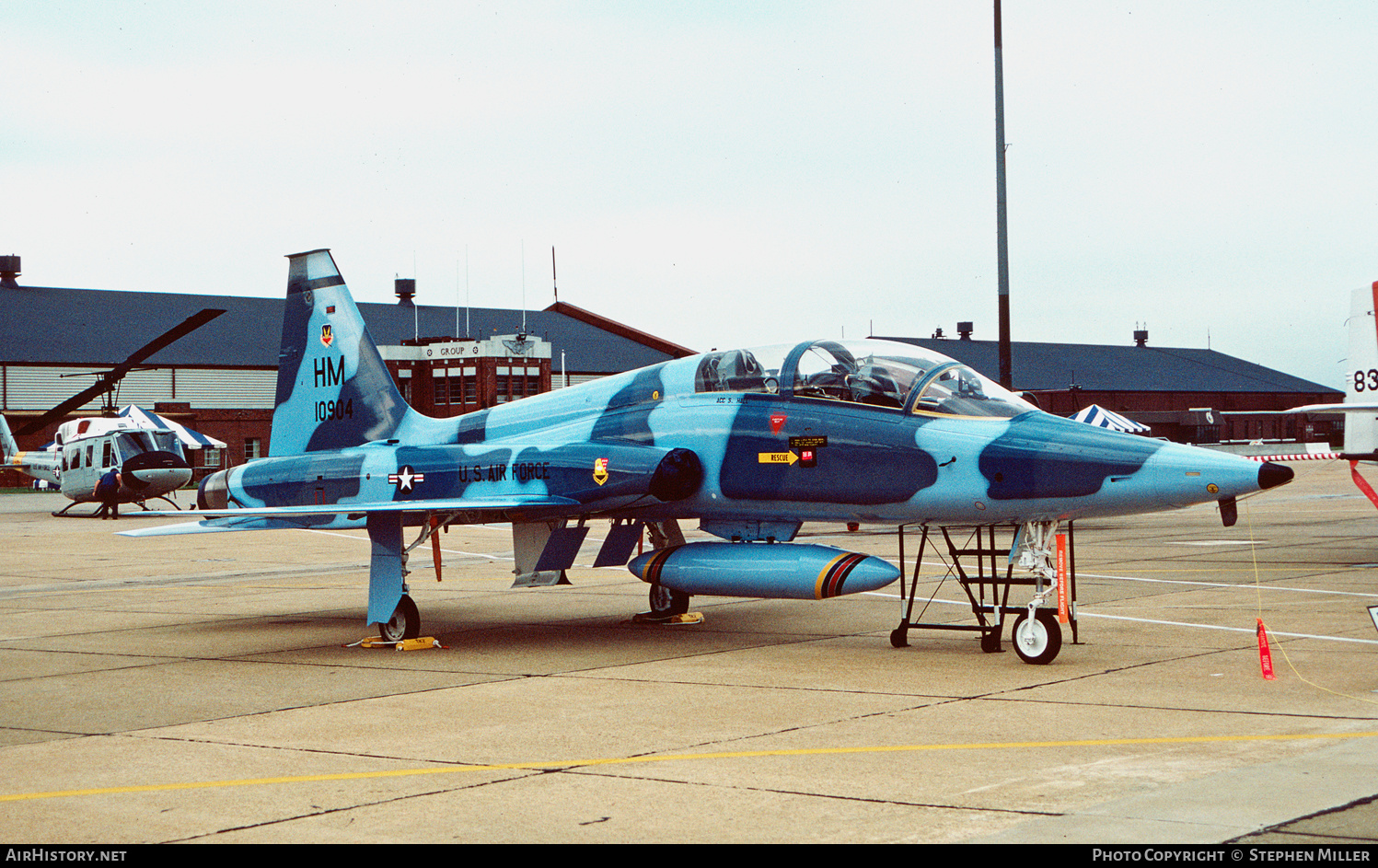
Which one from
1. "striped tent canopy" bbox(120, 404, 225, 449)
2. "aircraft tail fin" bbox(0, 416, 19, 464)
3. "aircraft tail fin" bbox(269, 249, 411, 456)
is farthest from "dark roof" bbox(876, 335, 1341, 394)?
"aircraft tail fin" bbox(269, 249, 411, 456)

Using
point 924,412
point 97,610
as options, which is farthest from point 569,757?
point 97,610

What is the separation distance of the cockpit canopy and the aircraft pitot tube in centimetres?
141

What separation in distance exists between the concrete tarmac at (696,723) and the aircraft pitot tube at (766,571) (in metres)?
0.64

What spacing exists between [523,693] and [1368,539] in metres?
19.7

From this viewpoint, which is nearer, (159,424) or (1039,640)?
(1039,640)

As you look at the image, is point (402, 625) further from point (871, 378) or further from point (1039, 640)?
point (1039, 640)

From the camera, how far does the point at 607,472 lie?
12.7m

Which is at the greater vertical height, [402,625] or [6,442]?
[6,442]

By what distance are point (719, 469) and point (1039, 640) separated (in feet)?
11.1

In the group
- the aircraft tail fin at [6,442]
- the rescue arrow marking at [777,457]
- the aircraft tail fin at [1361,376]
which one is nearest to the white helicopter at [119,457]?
the aircraft tail fin at [6,442]

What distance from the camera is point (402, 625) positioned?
13.1 metres

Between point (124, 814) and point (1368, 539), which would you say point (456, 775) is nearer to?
point (124, 814)

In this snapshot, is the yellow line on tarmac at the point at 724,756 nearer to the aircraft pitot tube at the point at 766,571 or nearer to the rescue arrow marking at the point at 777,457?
the aircraft pitot tube at the point at 766,571

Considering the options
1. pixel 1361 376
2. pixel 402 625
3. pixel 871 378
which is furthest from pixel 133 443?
pixel 1361 376
